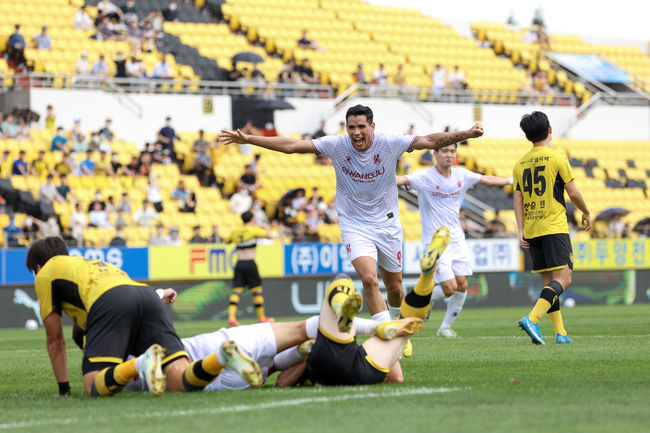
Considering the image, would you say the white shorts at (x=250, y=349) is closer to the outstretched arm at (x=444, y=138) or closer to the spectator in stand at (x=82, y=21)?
the outstretched arm at (x=444, y=138)

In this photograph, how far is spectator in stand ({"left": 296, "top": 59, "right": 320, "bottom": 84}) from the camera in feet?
105

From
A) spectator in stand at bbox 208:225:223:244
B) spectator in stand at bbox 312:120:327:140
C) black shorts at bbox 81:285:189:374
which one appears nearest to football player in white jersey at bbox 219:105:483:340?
black shorts at bbox 81:285:189:374

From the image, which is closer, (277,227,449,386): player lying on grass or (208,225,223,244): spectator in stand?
(277,227,449,386): player lying on grass

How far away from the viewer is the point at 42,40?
90.7 ft

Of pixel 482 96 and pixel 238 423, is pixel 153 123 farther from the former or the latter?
pixel 238 423

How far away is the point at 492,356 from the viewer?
34.0ft

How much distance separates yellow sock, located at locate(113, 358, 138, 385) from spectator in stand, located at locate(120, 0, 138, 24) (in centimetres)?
2350

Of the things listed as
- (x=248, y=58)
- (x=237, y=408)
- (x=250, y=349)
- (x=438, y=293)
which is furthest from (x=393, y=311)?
(x=248, y=58)

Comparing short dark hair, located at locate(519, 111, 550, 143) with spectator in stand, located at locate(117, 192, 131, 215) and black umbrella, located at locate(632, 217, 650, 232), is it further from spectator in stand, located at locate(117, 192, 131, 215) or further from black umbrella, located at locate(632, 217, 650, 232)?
black umbrella, located at locate(632, 217, 650, 232)

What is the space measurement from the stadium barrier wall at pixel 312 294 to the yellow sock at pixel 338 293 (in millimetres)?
14983

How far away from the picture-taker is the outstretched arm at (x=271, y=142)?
944 centimetres

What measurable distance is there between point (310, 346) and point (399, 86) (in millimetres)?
26504

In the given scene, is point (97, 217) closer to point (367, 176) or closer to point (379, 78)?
point (379, 78)

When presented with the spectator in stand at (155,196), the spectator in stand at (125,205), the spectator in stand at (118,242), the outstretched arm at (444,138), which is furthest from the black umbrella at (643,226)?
the outstretched arm at (444,138)
